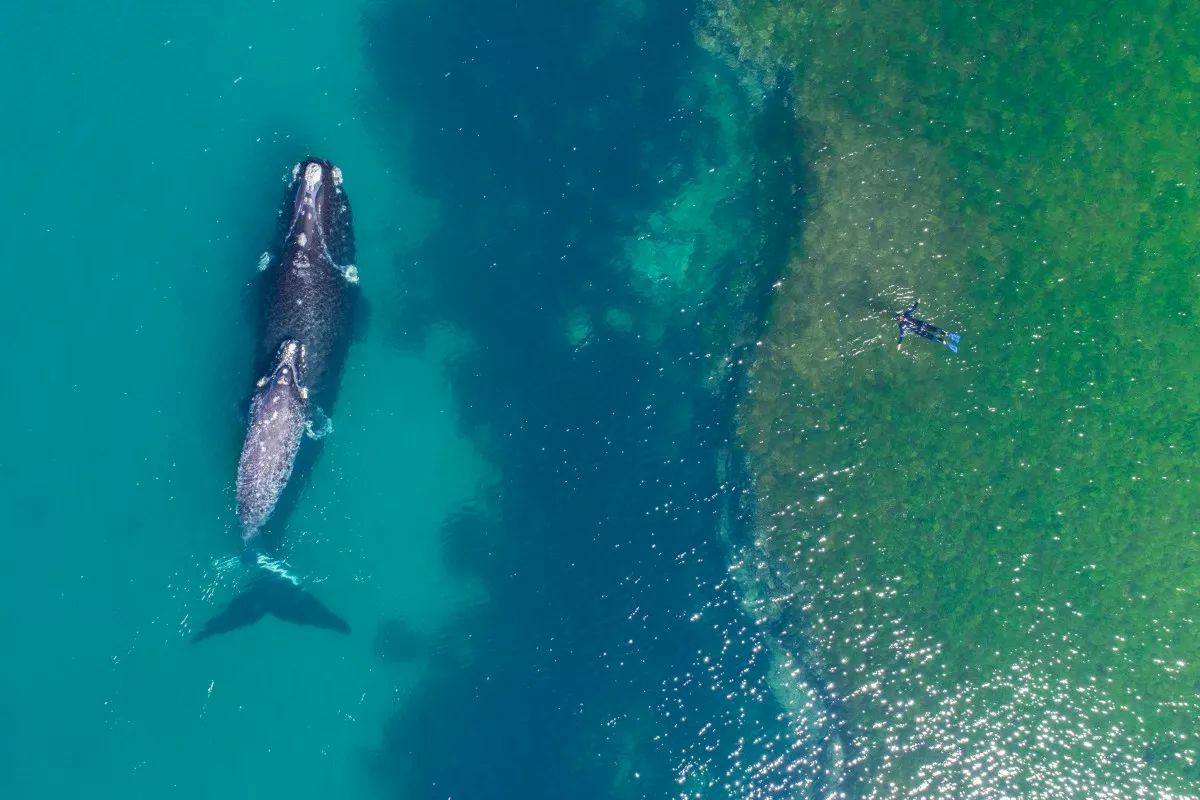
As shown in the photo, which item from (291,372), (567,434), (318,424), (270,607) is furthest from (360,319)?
(270,607)

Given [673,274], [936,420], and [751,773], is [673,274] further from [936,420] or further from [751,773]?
[751,773]

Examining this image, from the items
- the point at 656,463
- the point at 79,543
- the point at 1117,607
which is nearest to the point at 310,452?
the point at 79,543

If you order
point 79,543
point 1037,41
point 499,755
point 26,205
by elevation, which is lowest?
point 499,755

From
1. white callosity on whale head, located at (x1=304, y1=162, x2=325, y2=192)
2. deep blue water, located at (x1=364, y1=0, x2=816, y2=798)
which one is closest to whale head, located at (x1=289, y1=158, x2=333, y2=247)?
white callosity on whale head, located at (x1=304, y1=162, x2=325, y2=192)

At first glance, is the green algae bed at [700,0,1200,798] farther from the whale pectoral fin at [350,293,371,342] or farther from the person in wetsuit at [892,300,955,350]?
the whale pectoral fin at [350,293,371,342]

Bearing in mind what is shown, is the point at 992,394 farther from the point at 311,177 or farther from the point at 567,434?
the point at 311,177

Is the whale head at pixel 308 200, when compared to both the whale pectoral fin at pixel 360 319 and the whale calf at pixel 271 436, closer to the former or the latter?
the whale pectoral fin at pixel 360 319

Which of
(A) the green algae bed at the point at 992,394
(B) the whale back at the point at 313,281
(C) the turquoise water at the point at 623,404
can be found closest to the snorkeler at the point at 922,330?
(A) the green algae bed at the point at 992,394
